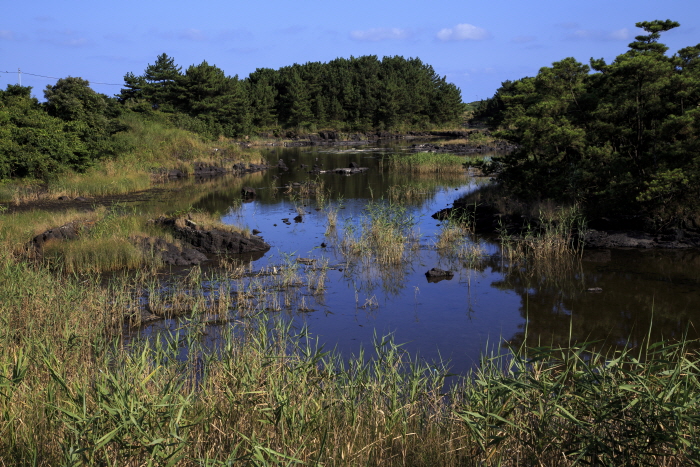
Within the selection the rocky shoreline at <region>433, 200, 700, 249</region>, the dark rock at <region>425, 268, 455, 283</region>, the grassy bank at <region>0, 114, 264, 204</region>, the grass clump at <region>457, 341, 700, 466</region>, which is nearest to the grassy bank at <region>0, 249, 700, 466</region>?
the grass clump at <region>457, 341, 700, 466</region>

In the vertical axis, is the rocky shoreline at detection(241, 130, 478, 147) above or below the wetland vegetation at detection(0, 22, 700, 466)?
above

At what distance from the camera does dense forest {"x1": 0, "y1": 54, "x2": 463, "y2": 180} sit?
23.6m

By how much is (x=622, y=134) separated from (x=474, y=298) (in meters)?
7.42

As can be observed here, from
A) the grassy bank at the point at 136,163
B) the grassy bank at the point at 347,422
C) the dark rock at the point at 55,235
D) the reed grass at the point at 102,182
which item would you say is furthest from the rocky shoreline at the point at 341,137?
the grassy bank at the point at 347,422

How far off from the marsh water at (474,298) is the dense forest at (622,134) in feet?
5.28

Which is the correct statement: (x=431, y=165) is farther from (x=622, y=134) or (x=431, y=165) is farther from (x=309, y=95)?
(x=309, y=95)

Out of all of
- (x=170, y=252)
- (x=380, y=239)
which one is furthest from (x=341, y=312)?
(x=170, y=252)

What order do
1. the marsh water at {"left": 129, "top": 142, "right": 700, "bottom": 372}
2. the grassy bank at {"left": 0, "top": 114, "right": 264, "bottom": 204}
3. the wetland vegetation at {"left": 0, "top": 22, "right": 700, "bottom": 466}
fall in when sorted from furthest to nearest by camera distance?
the grassy bank at {"left": 0, "top": 114, "right": 264, "bottom": 204} → the marsh water at {"left": 129, "top": 142, "right": 700, "bottom": 372} → the wetland vegetation at {"left": 0, "top": 22, "right": 700, "bottom": 466}

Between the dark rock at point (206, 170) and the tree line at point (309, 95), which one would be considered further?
the tree line at point (309, 95)

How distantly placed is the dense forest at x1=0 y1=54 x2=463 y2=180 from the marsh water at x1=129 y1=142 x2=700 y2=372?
1059 cm

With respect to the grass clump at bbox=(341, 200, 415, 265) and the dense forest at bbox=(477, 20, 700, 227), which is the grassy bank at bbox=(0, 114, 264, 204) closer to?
the grass clump at bbox=(341, 200, 415, 265)

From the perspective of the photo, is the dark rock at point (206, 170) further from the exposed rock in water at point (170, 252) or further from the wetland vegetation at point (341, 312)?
the exposed rock in water at point (170, 252)

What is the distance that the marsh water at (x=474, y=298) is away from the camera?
31.2 ft

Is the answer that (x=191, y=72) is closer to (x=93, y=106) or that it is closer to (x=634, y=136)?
(x=93, y=106)
